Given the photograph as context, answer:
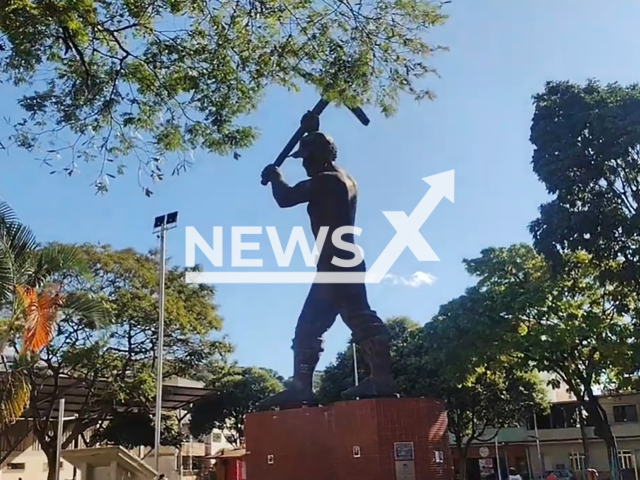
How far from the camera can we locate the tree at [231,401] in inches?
1195

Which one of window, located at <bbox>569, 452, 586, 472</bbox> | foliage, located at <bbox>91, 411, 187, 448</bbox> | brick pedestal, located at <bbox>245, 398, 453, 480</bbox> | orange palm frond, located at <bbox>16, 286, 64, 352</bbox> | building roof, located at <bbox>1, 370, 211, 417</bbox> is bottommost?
window, located at <bbox>569, 452, 586, 472</bbox>

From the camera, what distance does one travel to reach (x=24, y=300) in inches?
376

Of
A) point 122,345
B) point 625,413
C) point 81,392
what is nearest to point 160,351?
point 122,345

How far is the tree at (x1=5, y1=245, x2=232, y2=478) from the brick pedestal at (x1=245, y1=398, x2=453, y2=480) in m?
10.7

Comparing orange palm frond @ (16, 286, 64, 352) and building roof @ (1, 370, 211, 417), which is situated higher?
building roof @ (1, 370, 211, 417)

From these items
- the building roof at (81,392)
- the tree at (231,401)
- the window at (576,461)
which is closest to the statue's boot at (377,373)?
the building roof at (81,392)

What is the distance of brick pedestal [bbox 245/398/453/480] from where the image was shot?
10.9 m

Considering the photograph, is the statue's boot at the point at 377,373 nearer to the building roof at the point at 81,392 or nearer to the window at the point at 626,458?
the building roof at the point at 81,392

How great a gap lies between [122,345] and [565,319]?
13.2 metres

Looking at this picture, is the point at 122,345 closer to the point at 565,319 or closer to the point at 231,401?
the point at 231,401

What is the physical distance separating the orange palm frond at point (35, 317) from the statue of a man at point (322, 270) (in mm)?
4223

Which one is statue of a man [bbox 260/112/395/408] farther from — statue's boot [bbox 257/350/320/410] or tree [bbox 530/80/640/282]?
tree [bbox 530/80/640/282]

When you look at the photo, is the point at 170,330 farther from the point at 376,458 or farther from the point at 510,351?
the point at 376,458

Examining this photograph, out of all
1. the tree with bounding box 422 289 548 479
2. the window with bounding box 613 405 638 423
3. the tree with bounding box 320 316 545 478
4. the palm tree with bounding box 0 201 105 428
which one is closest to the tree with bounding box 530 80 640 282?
the tree with bounding box 422 289 548 479
